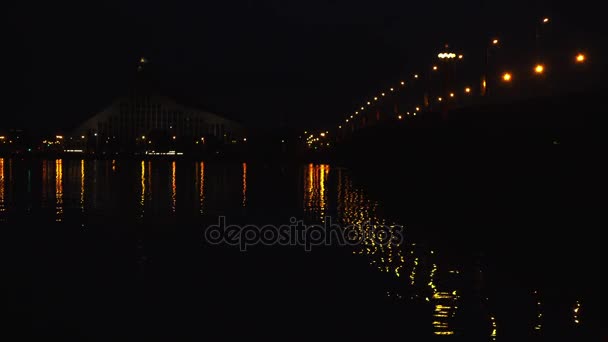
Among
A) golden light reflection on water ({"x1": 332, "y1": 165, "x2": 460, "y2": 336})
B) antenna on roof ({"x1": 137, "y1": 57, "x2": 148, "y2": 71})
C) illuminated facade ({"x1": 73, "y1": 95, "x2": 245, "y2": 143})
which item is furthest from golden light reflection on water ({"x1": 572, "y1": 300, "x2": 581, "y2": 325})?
antenna on roof ({"x1": 137, "y1": 57, "x2": 148, "y2": 71})

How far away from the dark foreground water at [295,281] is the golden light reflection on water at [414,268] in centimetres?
3

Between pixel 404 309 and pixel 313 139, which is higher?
pixel 313 139

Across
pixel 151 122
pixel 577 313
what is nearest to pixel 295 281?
pixel 577 313

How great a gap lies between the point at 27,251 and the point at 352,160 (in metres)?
52.3

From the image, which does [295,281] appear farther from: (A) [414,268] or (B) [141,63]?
(B) [141,63]

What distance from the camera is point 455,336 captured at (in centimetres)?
852

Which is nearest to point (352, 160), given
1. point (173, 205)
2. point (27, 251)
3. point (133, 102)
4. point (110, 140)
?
point (173, 205)

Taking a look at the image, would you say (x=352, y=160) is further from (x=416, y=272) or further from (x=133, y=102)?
(x=133, y=102)

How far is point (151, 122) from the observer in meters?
145

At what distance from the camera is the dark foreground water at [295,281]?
8.87m

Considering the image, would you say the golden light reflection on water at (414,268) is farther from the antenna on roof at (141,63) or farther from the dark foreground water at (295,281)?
the antenna on roof at (141,63)

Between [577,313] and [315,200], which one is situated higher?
[315,200]

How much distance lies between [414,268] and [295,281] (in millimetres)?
2289

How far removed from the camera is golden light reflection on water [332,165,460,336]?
31.9ft
